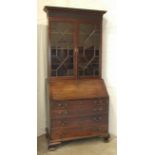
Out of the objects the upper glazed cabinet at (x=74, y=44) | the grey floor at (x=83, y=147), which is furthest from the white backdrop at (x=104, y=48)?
the grey floor at (x=83, y=147)

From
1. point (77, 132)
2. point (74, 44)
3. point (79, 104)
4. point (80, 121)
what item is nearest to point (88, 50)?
point (74, 44)

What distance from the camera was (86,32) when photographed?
3.28 metres

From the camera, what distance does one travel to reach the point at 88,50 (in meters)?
3.31

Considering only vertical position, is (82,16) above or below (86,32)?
above

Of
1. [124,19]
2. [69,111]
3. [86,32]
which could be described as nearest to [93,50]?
[86,32]

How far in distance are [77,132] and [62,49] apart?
1.23m

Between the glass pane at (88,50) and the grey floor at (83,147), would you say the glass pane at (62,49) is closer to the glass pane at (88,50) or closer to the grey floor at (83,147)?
the glass pane at (88,50)

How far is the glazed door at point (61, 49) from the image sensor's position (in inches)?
122

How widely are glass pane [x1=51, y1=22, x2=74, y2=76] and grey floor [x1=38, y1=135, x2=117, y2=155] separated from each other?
105cm

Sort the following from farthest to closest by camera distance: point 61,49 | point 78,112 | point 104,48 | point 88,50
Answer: point 104,48 < point 88,50 < point 61,49 < point 78,112

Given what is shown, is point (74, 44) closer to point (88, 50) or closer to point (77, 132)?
point (88, 50)
